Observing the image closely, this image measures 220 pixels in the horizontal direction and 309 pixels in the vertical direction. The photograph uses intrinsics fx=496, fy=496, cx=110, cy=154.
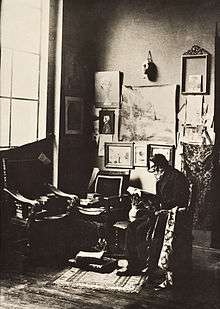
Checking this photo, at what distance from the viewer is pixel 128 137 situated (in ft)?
21.2

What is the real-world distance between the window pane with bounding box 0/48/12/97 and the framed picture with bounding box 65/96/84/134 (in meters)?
0.83

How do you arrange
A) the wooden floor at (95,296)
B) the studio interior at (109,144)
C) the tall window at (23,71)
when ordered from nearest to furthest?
the wooden floor at (95,296) < the studio interior at (109,144) < the tall window at (23,71)

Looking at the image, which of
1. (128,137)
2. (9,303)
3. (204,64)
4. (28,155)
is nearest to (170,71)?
(204,64)

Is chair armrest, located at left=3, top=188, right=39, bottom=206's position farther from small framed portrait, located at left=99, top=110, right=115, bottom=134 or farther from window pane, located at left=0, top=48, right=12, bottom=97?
small framed portrait, located at left=99, top=110, right=115, bottom=134

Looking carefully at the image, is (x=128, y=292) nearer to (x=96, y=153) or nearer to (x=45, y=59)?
(x=96, y=153)

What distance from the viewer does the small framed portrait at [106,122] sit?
6551 mm

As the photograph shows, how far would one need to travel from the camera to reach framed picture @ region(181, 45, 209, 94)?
589 centimetres

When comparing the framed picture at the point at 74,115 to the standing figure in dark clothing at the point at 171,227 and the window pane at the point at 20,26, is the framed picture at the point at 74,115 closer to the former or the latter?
the window pane at the point at 20,26

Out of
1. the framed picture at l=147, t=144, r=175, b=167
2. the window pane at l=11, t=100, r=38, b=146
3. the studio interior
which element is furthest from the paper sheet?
the window pane at l=11, t=100, r=38, b=146

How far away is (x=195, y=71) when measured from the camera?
595 cm

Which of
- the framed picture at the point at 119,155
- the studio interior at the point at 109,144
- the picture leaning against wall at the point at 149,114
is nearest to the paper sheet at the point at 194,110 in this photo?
the studio interior at the point at 109,144

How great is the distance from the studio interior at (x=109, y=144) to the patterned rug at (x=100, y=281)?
2 cm

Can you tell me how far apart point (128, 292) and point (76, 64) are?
128 inches

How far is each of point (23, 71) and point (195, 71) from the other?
2.07 metres
